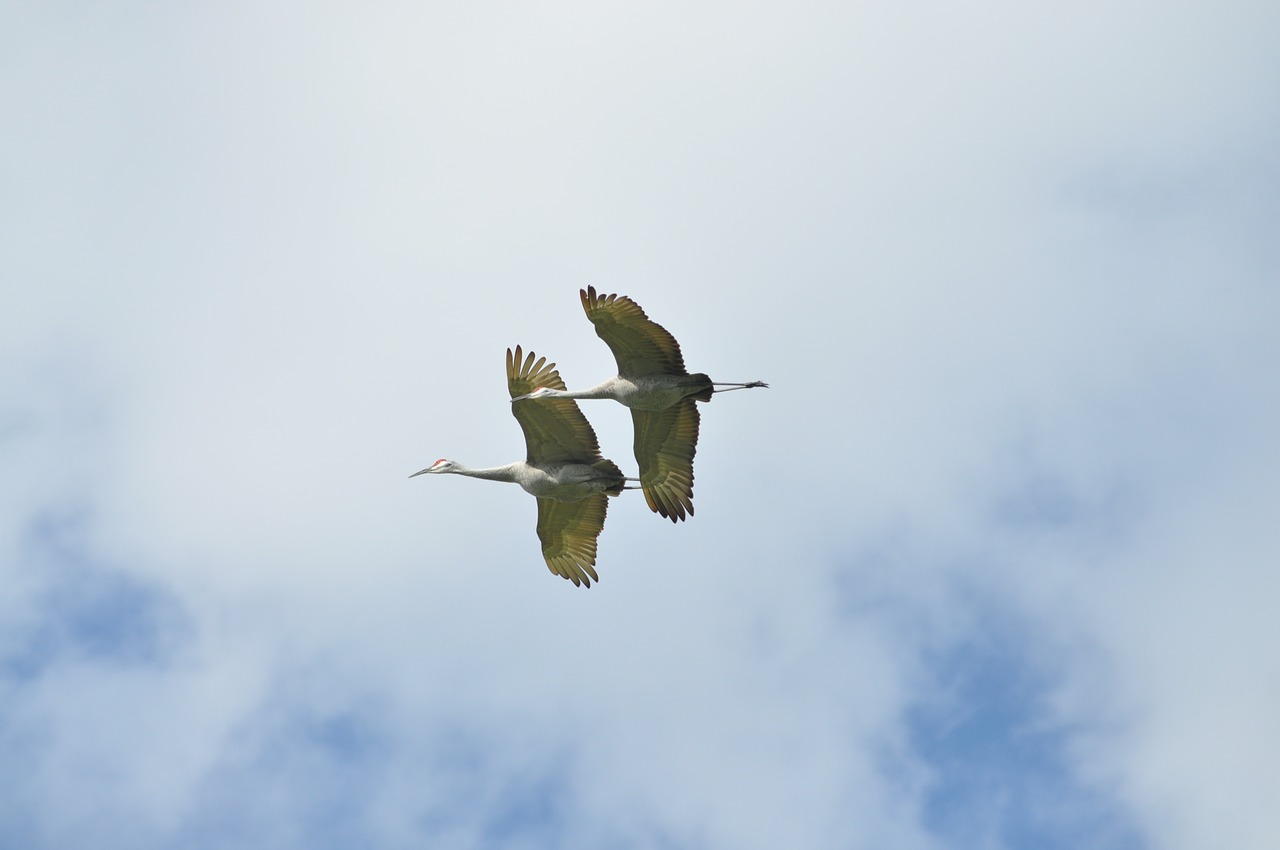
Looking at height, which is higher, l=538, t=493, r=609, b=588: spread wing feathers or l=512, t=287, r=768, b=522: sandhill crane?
l=512, t=287, r=768, b=522: sandhill crane

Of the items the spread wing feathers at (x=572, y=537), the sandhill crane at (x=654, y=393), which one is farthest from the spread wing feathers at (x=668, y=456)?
the spread wing feathers at (x=572, y=537)

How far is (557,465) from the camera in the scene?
40.6 meters

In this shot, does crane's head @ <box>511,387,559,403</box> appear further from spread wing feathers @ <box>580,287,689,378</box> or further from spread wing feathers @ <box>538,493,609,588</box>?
spread wing feathers @ <box>538,493,609,588</box>

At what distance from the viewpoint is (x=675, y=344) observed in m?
38.6

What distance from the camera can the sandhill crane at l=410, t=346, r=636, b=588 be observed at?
40.1 m

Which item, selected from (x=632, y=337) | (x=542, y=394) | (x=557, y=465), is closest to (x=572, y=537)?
(x=557, y=465)

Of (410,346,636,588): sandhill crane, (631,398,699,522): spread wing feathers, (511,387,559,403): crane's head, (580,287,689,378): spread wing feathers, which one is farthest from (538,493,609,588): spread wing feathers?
(580,287,689,378): spread wing feathers

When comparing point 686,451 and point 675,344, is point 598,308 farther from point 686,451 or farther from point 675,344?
point 686,451

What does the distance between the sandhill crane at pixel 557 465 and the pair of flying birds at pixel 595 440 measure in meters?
0.02

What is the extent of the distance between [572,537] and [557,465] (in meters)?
2.10

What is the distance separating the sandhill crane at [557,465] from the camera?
131ft

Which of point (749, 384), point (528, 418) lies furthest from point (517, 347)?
point (749, 384)

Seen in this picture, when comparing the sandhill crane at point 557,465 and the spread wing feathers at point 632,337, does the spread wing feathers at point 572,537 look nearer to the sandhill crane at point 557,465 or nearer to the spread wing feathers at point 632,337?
the sandhill crane at point 557,465

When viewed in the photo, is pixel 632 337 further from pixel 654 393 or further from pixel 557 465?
pixel 557 465
